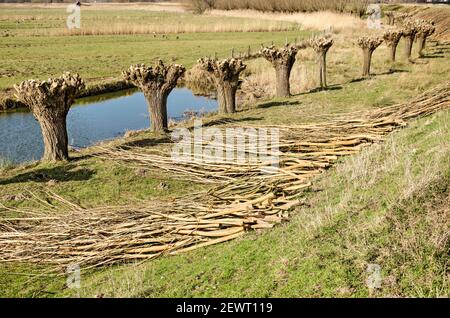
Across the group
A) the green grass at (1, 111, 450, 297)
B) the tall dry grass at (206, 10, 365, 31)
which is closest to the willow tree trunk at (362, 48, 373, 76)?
the green grass at (1, 111, 450, 297)

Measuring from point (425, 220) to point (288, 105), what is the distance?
14259mm

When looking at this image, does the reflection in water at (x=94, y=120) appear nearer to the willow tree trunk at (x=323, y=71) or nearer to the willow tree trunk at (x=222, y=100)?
the willow tree trunk at (x=222, y=100)

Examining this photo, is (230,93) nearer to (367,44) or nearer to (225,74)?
(225,74)

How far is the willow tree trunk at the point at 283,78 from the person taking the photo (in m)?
22.0

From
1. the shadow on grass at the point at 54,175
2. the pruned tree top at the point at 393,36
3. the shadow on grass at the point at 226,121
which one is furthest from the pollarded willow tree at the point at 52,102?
the pruned tree top at the point at 393,36

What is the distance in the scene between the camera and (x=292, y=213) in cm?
814

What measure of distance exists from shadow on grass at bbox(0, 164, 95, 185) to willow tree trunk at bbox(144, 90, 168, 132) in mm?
4293

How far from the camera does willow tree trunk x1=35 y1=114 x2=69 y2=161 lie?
44.6 feet

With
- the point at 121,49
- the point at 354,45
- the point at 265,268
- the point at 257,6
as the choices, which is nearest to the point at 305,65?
the point at 354,45

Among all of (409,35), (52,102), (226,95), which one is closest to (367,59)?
(409,35)

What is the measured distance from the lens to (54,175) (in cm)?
1297

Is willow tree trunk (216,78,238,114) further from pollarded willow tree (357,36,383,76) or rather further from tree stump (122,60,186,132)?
pollarded willow tree (357,36,383,76)
